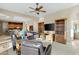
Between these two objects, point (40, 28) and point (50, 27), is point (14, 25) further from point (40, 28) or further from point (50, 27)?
point (50, 27)

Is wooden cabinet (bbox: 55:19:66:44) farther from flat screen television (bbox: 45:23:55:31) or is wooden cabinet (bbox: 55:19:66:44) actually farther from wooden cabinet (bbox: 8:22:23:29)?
wooden cabinet (bbox: 8:22:23:29)

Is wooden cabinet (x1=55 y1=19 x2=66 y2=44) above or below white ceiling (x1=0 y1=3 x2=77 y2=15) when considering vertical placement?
below

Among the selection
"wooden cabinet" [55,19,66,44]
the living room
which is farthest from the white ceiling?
"wooden cabinet" [55,19,66,44]

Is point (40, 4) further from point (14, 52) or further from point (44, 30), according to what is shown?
point (14, 52)

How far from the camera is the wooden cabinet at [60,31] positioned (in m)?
1.85

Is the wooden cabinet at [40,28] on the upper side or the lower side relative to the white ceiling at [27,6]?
lower

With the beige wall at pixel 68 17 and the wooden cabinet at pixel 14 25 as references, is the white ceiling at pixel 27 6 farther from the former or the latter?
the wooden cabinet at pixel 14 25

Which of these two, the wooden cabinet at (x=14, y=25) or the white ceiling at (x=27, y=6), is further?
the wooden cabinet at (x=14, y=25)

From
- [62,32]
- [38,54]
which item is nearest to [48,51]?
[38,54]

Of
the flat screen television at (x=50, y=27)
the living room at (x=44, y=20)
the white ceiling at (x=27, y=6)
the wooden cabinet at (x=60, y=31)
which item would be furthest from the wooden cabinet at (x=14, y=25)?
the wooden cabinet at (x=60, y=31)

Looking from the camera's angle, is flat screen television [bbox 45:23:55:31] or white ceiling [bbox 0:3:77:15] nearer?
white ceiling [bbox 0:3:77:15]

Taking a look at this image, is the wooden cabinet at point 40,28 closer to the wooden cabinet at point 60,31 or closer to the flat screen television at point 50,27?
the flat screen television at point 50,27

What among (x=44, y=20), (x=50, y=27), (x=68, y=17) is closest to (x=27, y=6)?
(x=44, y=20)

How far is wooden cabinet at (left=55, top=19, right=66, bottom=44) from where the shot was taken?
185 centimetres
